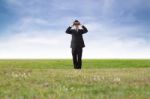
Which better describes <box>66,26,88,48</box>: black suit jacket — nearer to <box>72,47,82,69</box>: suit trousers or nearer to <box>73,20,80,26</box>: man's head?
<box>72,47,82,69</box>: suit trousers

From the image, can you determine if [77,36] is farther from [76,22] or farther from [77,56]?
[77,56]

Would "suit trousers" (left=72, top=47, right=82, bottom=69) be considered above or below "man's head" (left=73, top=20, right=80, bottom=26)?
below

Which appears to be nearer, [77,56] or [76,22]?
[76,22]

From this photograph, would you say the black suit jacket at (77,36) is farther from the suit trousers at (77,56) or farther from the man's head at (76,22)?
the man's head at (76,22)

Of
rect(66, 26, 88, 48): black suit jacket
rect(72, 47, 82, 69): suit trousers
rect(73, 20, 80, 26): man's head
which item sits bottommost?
rect(72, 47, 82, 69): suit trousers

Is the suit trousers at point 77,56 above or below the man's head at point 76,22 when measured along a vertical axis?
below

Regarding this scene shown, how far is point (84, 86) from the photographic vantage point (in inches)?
634

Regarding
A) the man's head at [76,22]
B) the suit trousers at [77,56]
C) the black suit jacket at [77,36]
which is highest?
the man's head at [76,22]

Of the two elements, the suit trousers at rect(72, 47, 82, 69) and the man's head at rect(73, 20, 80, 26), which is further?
Result: the man's head at rect(73, 20, 80, 26)

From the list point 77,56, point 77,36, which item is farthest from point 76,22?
point 77,56

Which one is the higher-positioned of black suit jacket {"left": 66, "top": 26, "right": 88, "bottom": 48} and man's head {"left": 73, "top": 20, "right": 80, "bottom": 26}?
man's head {"left": 73, "top": 20, "right": 80, "bottom": 26}

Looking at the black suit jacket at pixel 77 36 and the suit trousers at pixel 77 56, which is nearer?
the black suit jacket at pixel 77 36

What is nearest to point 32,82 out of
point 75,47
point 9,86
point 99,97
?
point 9,86

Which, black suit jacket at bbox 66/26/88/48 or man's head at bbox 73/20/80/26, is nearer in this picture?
black suit jacket at bbox 66/26/88/48
